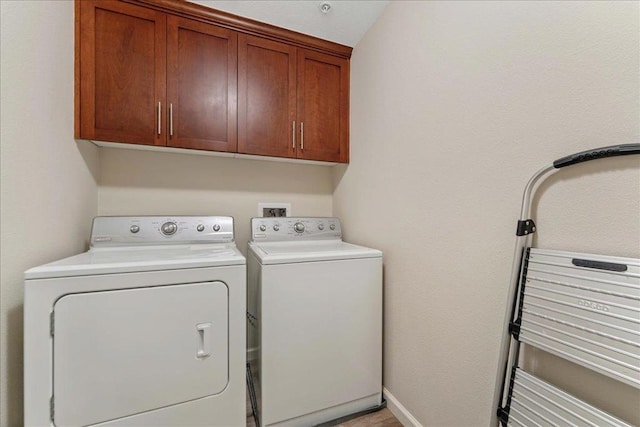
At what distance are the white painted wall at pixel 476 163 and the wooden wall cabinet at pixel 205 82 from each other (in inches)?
15.3

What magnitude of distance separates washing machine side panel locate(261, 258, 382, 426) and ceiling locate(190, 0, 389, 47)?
1.53 metres

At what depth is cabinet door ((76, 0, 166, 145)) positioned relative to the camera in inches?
57.8

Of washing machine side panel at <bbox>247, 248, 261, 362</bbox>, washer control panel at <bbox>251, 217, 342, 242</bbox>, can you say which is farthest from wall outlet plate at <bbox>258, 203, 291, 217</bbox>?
washing machine side panel at <bbox>247, 248, 261, 362</bbox>

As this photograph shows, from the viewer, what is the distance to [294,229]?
196 cm

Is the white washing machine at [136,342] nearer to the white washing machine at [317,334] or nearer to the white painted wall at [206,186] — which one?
the white washing machine at [317,334]

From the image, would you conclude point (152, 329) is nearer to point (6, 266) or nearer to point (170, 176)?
point (6, 266)

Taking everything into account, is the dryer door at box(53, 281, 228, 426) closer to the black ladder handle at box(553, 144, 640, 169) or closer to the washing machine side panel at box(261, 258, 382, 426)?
the washing machine side panel at box(261, 258, 382, 426)

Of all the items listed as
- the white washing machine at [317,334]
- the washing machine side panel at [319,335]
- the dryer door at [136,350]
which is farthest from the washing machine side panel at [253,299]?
the dryer door at [136,350]

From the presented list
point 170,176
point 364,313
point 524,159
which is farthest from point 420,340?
point 170,176

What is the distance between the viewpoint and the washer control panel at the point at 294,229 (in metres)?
1.89

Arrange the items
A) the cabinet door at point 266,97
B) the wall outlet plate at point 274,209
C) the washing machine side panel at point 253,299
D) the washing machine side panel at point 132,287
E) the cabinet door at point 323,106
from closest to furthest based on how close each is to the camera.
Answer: the washing machine side panel at point 132,287 → the washing machine side panel at point 253,299 → the cabinet door at point 266,97 → the cabinet door at point 323,106 → the wall outlet plate at point 274,209

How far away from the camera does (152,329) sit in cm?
107

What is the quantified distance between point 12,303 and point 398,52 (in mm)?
2127

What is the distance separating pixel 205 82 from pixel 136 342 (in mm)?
Answer: 1486
